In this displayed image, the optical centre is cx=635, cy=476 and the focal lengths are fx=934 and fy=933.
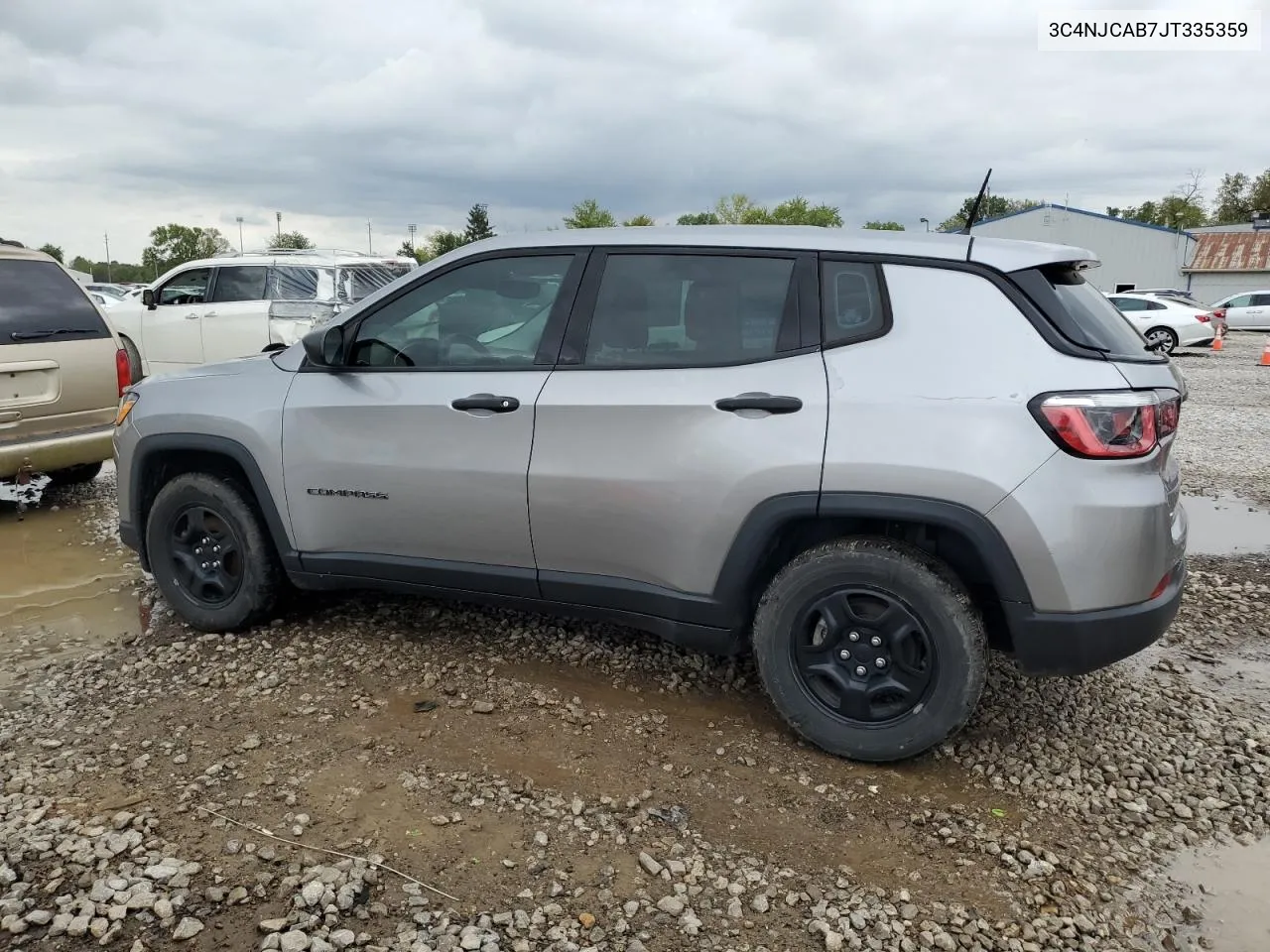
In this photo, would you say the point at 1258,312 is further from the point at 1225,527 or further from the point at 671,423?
the point at 671,423

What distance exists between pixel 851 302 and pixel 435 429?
166cm

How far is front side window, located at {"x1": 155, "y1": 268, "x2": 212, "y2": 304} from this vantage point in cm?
1129

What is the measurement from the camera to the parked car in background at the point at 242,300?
10.6 meters

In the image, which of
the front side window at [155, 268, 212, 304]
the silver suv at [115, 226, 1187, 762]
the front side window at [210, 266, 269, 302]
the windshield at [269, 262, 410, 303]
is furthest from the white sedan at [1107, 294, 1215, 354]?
the silver suv at [115, 226, 1187, 762]

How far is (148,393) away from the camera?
436 centimetres

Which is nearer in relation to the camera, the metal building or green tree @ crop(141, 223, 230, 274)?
the metal building

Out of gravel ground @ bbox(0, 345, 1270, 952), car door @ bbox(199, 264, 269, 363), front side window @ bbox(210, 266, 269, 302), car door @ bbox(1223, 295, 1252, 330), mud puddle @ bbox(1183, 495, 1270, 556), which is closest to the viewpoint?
gravel ground @ bbox(0, 345, 1270, 952)

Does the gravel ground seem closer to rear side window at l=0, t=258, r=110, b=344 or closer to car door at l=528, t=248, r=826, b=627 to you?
car door at l=528, t=248, r=826, b=627

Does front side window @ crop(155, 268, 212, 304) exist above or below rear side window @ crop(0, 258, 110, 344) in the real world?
above

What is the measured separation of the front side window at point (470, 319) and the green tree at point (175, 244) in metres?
106

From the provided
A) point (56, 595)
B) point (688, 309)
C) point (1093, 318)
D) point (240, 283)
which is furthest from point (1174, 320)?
point (56, 595)

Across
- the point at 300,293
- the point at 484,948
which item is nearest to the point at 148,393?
the point at 484,948

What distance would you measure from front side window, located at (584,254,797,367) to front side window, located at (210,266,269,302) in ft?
28.2

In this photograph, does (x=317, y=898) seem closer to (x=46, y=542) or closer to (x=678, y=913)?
(x=678, y=913)
